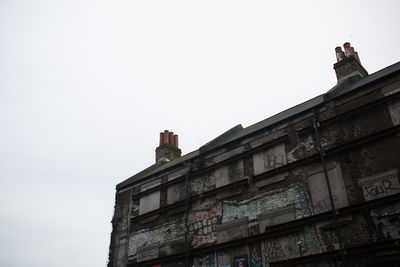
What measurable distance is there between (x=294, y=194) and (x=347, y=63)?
23.2ft

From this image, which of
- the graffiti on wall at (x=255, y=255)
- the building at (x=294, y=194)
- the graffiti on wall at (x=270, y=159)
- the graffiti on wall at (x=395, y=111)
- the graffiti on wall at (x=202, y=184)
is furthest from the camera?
the graffiti on wall at (x=202, y=184)

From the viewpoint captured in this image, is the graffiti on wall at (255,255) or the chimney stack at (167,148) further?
the chimney stack at (167,148)

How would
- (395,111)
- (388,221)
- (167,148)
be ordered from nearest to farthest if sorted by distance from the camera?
(388,221) → (395,111) → (167,148)

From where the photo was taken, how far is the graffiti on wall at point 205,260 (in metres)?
12.4

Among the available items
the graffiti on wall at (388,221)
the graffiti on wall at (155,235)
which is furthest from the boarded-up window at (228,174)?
the graffiti on wall at (388,221)

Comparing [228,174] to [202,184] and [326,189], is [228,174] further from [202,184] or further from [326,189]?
[326,189]

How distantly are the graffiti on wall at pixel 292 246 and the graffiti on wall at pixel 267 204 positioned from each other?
Answer: 606 millimetres

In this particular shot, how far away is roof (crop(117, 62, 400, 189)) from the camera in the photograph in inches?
477

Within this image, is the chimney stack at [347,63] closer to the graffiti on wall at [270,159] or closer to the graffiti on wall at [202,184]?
the graffiti on wall at [270,159]

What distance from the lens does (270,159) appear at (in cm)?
1253

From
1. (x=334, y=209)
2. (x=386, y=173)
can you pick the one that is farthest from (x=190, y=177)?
(x=386, y=173)

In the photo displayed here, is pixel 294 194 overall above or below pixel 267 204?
above

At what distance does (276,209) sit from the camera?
37.6 feet

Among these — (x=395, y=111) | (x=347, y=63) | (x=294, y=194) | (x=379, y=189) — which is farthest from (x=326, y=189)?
(x=347, y=63)
